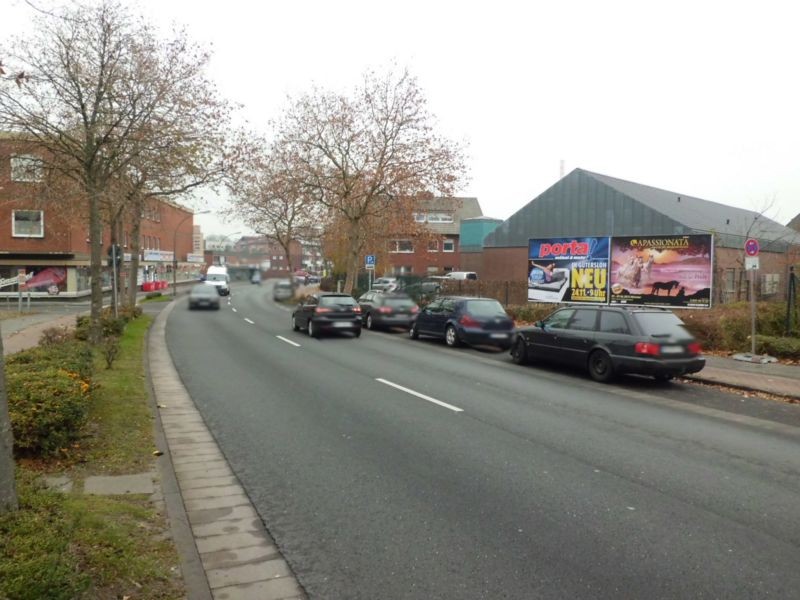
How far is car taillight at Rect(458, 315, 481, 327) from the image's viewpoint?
1766 centimetres

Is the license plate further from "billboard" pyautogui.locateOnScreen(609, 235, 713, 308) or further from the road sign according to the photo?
"billboard" pyautogui.locateOnScreen(609, 235, 713, 308)

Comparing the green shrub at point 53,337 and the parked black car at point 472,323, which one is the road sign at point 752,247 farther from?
the green shrub at point 53,337

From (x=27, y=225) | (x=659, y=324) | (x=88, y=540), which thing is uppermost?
(x=27, y=225)

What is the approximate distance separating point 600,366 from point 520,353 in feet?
8.35

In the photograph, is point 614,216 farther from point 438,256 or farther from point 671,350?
point 438,256

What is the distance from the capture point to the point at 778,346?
14.6 meters

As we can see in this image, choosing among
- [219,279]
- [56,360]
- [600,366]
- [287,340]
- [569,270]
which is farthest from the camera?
[219,279]

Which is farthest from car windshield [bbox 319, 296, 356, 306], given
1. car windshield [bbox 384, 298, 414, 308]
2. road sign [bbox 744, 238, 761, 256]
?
road sign [bbox 744, 238, 761, 256]

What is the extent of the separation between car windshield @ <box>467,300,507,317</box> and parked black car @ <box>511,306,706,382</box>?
4210 millimetres

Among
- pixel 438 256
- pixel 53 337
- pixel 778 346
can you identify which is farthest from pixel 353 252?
pixel 438 256

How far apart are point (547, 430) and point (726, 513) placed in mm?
2968

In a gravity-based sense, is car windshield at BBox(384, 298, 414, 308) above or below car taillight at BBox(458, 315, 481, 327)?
above

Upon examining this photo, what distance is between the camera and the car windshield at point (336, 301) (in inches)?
813

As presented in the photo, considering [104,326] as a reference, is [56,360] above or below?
above
